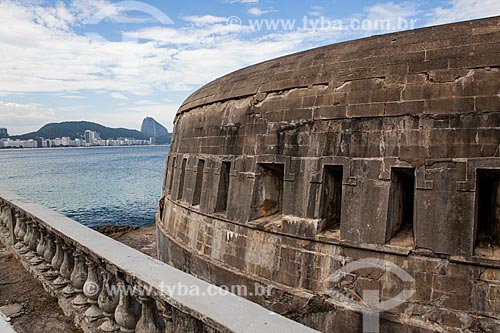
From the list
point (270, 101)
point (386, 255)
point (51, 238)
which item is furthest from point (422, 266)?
point (51, 238)

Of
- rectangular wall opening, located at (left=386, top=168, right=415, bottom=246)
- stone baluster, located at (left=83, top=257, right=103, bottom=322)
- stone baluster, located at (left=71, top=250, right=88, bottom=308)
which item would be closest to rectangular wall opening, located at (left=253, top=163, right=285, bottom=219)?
rectangular wall opening, located at (left=386, top=168, right=415, bottom=246)

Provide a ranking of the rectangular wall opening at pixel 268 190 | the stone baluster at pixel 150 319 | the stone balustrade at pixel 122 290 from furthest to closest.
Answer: the rectangular wall opening at pixel 268 190, the stone baluster at pixel 150 319, the stone balustrade at pixel 122 290

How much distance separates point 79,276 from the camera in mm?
3553

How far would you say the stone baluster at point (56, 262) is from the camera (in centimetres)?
407

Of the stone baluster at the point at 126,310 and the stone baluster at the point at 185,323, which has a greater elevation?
the stone baluster at the point at 185,323

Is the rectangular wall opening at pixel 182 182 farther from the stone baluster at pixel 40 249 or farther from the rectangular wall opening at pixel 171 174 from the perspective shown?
the stone baluster at pixel 40 249

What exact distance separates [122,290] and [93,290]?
604mm

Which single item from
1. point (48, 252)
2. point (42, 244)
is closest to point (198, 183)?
point (42, 244)

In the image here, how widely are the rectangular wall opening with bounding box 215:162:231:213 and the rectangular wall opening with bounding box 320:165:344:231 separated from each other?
2965 mm

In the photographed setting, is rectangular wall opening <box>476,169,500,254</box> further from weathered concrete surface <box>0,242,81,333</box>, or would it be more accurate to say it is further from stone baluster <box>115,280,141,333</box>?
weathered concrete surface <box>0,242,81,333</box>

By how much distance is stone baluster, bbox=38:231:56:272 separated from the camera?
4.32 meters

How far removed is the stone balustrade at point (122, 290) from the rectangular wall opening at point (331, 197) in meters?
4.52

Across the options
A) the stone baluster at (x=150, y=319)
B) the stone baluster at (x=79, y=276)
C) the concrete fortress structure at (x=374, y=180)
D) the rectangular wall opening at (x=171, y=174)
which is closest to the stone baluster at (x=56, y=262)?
the stone baluster at (x=79, y=276)

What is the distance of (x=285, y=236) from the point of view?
7.44 m
